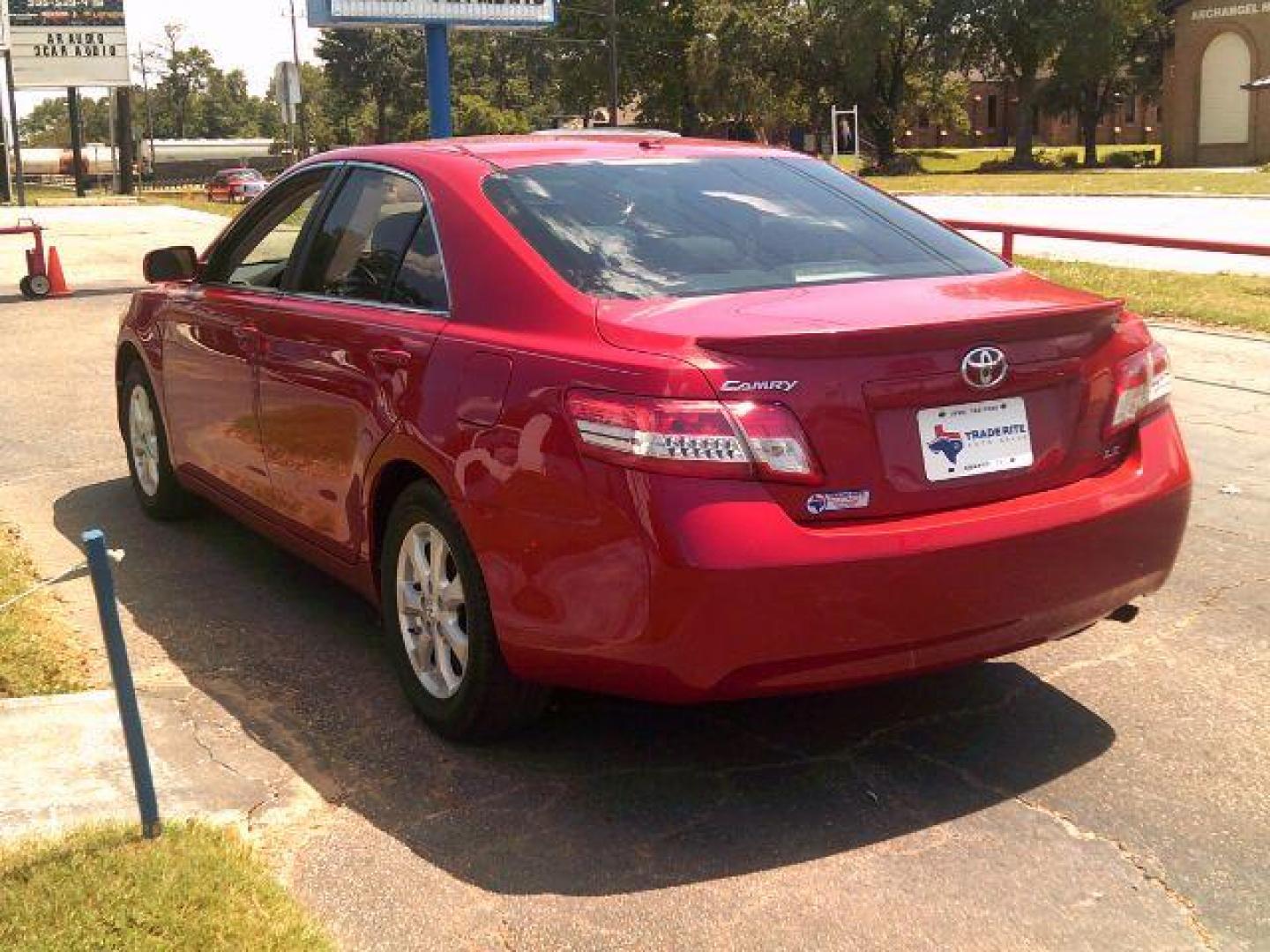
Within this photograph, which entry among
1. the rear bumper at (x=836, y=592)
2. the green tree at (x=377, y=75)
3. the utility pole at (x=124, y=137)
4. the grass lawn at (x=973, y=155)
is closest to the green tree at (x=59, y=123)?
the green tree at (x=377, y=75)

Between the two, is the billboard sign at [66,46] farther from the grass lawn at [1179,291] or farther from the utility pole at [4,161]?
the grass lawn at [1179,291]

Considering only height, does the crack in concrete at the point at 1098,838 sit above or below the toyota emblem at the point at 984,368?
below

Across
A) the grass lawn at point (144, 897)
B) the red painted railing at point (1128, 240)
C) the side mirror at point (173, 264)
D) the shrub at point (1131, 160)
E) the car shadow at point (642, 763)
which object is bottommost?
the car shadow at point (642, 763)

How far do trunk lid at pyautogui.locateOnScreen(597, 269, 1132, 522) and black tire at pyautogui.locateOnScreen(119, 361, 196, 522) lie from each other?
3.30 m

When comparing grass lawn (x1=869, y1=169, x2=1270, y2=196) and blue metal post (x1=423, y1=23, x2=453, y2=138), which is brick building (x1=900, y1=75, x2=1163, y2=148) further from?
blue metal post (x1=423, y1=23, x2=453, y2=138)

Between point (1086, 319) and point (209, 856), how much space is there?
2.54m

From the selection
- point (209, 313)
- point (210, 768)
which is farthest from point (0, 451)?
point (210, 768)

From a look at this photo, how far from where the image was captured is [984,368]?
3.40m

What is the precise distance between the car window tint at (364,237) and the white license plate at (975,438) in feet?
5.84

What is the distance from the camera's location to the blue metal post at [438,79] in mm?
24859

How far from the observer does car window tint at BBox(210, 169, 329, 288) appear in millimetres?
5090

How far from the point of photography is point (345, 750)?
13.0 ft

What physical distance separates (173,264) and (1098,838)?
430 cm

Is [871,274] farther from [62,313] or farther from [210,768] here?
[62,313]
